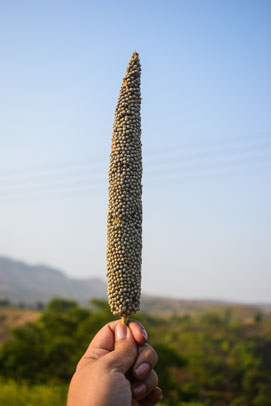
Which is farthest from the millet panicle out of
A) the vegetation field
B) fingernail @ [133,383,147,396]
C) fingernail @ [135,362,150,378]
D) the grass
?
the vegetation field

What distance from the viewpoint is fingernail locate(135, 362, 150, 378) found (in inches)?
96.2

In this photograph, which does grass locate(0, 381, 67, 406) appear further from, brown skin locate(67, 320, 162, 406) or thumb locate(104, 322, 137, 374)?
thumb locate(104, 322, 137, 374)

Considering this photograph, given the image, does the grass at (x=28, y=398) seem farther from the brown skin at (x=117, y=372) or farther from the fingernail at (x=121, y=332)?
the fingernail at (x=121, y=332)

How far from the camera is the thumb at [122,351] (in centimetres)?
238

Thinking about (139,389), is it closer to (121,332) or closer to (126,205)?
(121,332)

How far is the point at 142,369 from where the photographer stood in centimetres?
246

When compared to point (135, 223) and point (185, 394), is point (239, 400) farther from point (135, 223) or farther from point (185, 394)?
point (135, 223)

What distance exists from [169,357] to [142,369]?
932 inches

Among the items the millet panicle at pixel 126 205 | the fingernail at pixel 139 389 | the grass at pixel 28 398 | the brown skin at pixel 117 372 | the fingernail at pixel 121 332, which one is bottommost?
the grass at pixel 28 398

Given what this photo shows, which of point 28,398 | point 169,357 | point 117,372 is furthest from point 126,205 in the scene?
point 169,357

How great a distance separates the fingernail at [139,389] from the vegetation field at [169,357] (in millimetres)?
9889

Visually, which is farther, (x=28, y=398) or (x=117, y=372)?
(x=28, y=398)

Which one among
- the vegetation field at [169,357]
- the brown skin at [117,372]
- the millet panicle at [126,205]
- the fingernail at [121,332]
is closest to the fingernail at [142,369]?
the brown skin at [117,372]

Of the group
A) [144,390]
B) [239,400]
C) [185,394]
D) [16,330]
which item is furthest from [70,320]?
[144,390]
